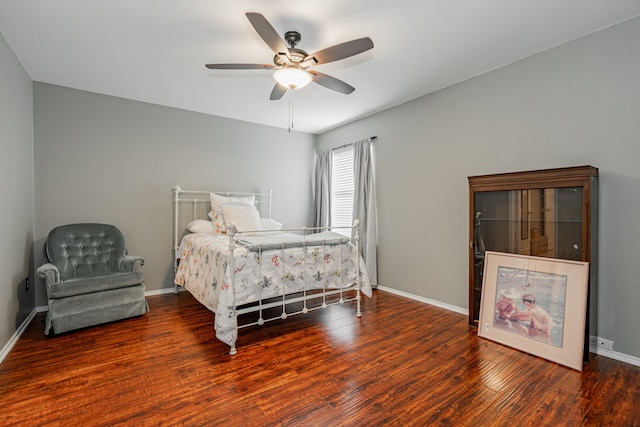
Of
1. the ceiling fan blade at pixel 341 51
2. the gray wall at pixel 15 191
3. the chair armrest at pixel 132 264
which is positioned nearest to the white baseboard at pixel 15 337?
the gray wall at pixel 15 191

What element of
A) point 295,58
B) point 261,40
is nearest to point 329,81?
point 295,58

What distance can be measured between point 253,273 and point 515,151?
2.72m

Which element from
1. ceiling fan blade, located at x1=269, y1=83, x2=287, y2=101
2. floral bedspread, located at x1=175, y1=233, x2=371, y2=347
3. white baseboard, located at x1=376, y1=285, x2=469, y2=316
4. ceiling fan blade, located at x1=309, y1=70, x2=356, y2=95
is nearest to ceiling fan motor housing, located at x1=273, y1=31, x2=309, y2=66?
ceiling fan blade, located at x1=309, y1=70, x2=356, y2=95

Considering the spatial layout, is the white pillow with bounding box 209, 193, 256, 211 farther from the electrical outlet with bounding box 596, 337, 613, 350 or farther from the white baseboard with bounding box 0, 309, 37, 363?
the electrical outlet with bounding box 596, 337, 613, 350

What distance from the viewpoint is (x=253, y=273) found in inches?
104

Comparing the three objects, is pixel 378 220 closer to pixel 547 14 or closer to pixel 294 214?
pixel 294 214

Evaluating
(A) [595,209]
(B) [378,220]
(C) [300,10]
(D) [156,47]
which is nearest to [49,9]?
(D) [156,47]

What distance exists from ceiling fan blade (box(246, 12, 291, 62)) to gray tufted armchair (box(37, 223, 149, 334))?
2623 millimetres

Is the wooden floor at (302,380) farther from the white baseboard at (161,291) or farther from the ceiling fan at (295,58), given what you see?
the ceiling fan at (295,58)

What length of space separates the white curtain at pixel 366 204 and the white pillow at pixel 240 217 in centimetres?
152

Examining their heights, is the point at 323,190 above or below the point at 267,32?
below

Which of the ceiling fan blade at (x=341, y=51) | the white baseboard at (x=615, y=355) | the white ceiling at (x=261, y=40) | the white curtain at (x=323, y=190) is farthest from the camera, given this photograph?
the white curtain at (x=323, y=190)

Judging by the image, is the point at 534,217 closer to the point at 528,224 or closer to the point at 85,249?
the point at 528,224

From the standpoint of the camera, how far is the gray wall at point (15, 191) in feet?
7.95
